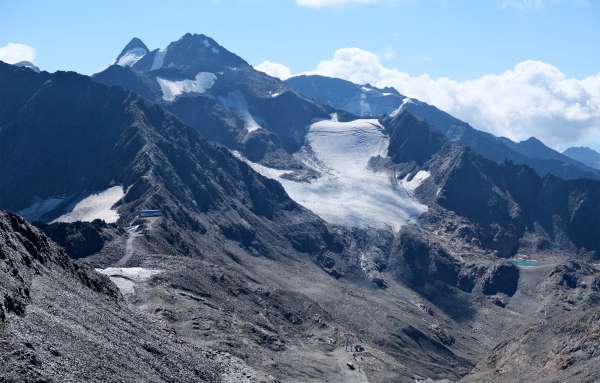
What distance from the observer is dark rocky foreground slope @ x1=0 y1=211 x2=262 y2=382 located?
95.8m

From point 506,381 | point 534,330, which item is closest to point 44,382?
point 506,381

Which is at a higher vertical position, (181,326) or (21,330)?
(21,330)

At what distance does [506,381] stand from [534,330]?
2445 cm

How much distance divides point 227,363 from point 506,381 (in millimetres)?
52815

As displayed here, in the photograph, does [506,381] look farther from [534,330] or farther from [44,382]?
[44,382]

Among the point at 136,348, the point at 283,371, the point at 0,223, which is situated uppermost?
the point at 0,223

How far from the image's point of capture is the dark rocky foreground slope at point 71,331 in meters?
95.8

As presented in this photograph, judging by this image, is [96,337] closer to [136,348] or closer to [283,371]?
[136,348]

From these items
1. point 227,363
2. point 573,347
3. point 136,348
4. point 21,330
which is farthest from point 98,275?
point 573,347

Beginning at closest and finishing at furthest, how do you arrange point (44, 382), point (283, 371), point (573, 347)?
point (44, 382)
point (573, 347)
point (283, 371)

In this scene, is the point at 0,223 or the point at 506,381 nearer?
the point at 0,223

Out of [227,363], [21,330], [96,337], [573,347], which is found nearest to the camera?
[21,330]

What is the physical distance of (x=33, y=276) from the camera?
12425 cm

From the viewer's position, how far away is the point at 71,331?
10900 centimetres
